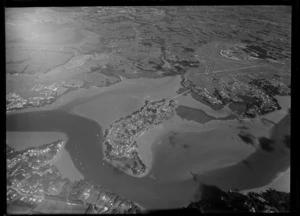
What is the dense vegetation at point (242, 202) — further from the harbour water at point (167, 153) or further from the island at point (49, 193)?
the island at point (49, 193)

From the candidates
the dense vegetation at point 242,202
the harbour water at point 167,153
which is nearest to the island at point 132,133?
the harbour water at point 167,153

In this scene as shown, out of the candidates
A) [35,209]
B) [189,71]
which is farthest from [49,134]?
[189,71]

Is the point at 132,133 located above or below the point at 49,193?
above

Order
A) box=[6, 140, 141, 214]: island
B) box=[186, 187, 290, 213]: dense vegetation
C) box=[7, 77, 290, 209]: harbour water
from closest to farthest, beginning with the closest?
box=[6, 140, 141, 214]: island < box=[186, 187, 290, 213]: dense vegetation < box=[7, 77, 290, 209]: harbour water

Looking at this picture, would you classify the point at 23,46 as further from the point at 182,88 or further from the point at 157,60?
the point at 182,88

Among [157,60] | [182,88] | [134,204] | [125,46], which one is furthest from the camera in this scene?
[125,46]

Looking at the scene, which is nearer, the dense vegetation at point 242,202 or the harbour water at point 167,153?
the dense vegetation at point 242,202

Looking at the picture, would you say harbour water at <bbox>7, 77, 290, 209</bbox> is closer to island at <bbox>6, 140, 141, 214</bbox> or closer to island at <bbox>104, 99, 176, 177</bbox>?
island at <bbox>104, 99, 176, 177</bbox>

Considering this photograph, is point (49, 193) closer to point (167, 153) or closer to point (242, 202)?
point (167, 153)

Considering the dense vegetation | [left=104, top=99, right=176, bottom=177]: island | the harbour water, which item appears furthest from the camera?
[left=104, top=99, right=176, bottom=177]: island

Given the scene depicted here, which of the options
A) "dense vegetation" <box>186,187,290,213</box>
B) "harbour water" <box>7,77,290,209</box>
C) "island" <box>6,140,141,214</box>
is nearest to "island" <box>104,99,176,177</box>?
"harbour water" <box>7,77,290,209</box>

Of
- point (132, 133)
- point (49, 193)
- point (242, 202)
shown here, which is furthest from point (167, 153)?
point (49, 193)
